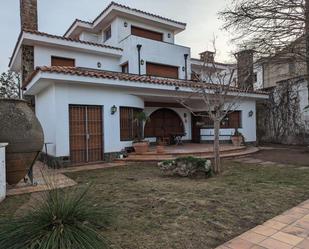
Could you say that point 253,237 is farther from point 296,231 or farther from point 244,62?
point 244,62

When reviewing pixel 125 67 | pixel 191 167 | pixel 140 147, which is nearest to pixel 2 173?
pixel 191 167

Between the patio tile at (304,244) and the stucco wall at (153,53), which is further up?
the stucco wall at (153,53)

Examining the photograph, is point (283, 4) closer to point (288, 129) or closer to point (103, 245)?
point (288, 129)

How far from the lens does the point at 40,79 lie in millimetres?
9461

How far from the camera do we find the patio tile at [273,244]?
318 centimetres

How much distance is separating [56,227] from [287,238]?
2.93 meters

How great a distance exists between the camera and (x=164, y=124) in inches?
632

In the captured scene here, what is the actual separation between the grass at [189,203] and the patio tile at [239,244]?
0.13 m

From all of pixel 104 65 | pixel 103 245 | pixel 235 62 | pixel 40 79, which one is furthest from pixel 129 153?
pixel 103 245

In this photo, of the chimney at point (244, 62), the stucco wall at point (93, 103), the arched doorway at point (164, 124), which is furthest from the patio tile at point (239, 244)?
the arched doorway at point (164, 124)

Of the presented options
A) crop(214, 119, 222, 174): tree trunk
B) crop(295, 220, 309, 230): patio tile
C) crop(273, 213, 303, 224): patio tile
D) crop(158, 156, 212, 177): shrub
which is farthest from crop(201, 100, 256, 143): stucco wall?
crop(295, 220, 309, 230): patio tile

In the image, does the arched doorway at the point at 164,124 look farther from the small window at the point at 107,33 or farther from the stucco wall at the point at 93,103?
the small window at the point at 107,33

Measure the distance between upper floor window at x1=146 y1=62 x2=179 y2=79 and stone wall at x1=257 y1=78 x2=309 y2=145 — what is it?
22.0ft

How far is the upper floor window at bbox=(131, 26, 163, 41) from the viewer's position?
659 inches
